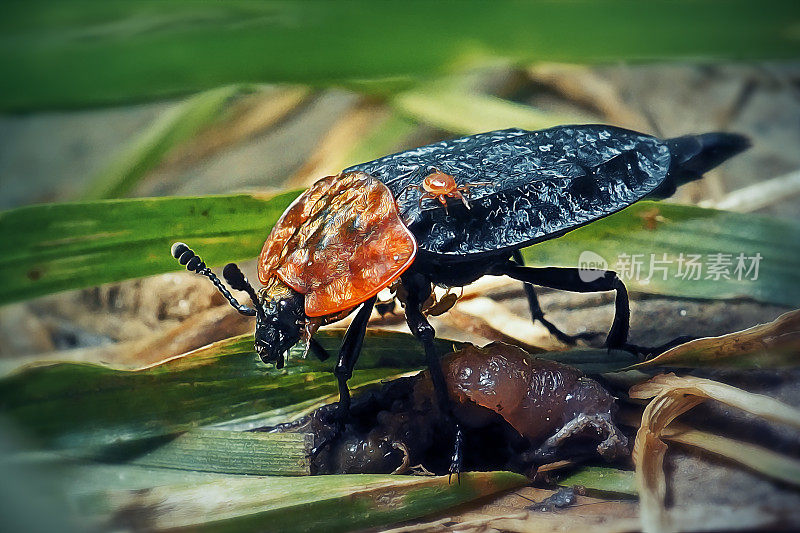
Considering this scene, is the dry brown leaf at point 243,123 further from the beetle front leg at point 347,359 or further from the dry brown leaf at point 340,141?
the beetle front leg at point 347,359

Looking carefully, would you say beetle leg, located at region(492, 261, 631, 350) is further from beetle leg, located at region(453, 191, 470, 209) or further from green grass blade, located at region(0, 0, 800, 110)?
green grass blade, located at region(0, 0, 800, 110)

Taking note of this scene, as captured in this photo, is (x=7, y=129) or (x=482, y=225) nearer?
(x=482, y=225)

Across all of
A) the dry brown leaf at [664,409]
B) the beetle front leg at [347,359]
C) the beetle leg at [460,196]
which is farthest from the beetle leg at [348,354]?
the dry brown leaf at [664,409]

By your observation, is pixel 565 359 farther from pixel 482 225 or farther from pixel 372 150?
pixel 372 150

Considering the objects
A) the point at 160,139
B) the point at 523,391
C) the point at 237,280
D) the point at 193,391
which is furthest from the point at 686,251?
the point at 160,139

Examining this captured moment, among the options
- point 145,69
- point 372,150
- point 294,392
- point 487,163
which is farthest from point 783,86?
point 145,69

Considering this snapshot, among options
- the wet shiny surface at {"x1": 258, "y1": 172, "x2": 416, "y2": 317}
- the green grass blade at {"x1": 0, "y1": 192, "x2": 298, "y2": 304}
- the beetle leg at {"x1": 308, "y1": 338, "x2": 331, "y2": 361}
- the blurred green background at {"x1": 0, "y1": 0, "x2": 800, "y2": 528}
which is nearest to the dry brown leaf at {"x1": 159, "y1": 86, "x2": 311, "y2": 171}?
the blurred green background at {"x1": 0, "y1": 0, "x2": 800, "y2": 528}
